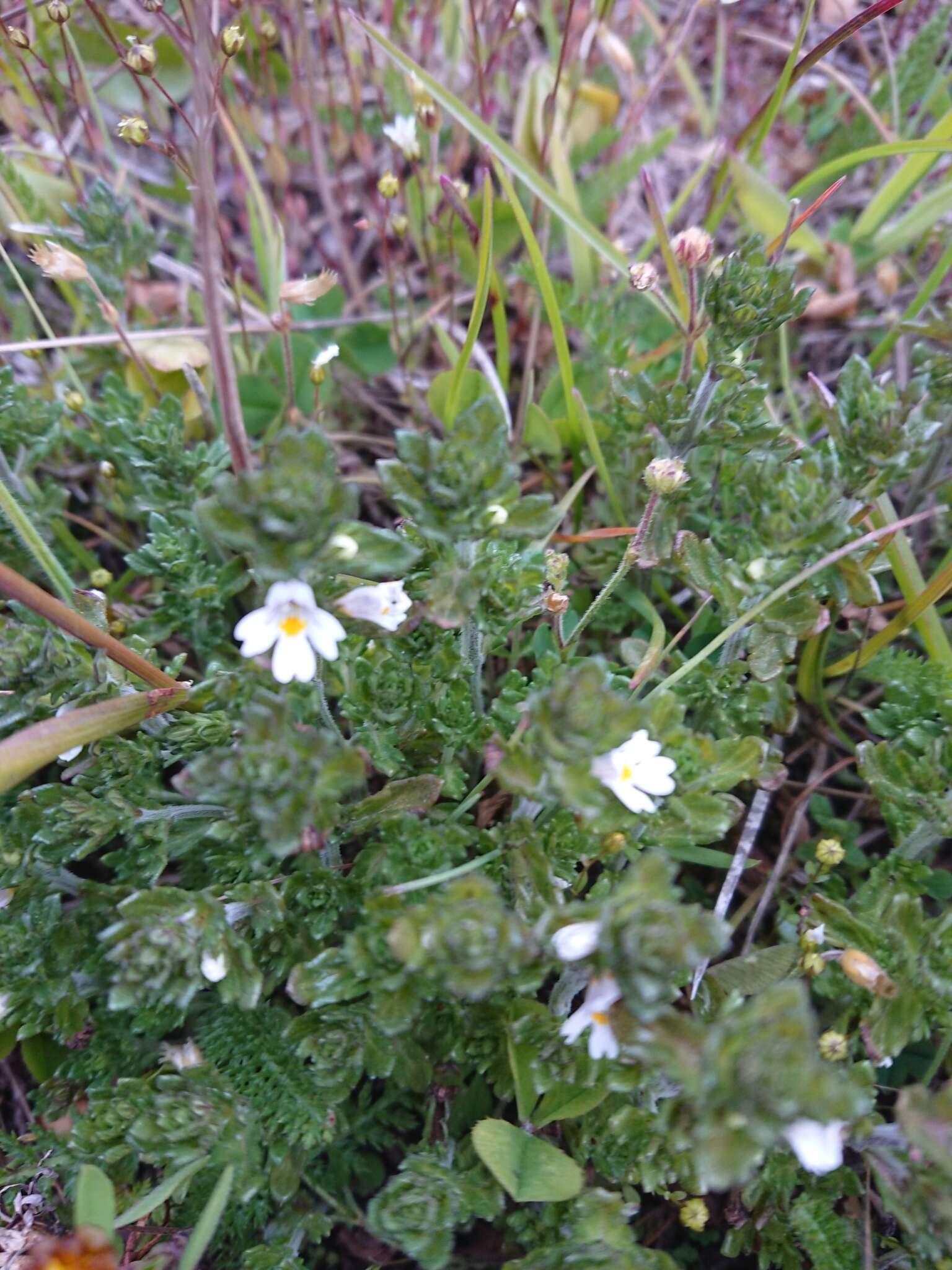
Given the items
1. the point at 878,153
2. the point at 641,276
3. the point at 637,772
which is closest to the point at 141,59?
the point at 641,276

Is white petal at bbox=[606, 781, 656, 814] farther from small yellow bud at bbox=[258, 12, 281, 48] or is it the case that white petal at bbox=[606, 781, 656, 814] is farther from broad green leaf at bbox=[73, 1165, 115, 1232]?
small yellow bud at bbox=[258, 12, 281, 48]

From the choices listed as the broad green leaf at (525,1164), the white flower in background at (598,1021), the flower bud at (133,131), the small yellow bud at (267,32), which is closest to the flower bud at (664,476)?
the white flower in background at (598,1021)

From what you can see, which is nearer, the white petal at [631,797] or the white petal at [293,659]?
the white petal at [293,659]

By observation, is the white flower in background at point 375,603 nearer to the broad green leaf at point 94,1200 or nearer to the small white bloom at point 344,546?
the small white bloom at point 344,546

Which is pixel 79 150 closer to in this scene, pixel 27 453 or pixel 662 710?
pixel 27 453

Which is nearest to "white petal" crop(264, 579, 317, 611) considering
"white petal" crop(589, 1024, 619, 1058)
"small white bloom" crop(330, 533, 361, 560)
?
"small white bloom" crop(330, 533, 361, 560)

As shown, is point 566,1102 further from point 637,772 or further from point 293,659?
point 293,659
